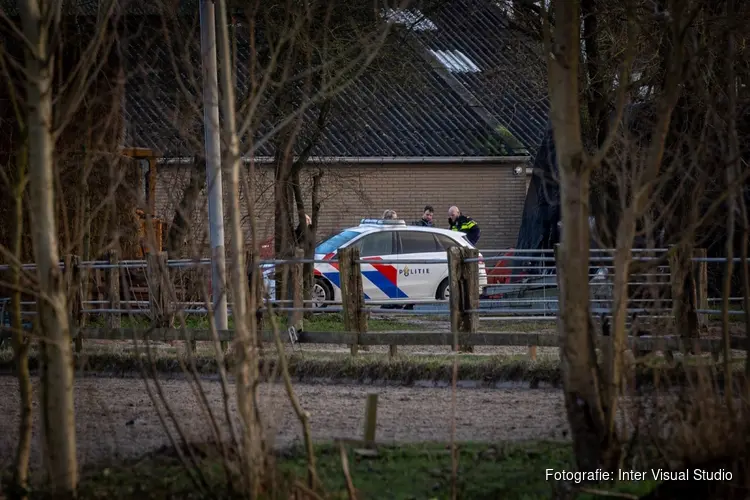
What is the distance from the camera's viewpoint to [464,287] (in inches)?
545

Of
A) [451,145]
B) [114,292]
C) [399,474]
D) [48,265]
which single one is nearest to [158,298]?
[114,292]

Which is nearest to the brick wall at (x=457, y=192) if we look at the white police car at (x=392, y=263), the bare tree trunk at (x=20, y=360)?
the white police car at (x=392, y=263)

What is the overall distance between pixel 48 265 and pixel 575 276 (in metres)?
2.60

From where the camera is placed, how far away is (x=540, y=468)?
645 centimetres

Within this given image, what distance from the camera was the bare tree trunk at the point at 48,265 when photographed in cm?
510

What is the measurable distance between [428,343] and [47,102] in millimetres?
7425

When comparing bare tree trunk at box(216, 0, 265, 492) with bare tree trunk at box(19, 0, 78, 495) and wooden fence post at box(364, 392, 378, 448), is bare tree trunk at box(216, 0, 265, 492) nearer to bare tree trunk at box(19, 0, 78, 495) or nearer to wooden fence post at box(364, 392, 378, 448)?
bare tree trunk at box(19, 0, 78, 495)

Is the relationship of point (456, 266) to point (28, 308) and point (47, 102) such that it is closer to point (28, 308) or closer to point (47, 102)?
point (28, 308)

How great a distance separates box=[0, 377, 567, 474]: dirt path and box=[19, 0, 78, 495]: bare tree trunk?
0.84m

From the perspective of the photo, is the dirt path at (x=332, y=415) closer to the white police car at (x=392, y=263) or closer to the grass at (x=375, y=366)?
the grass at (x=375, y=366)

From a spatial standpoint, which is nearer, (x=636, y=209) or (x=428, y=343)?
(x=636, y=209)

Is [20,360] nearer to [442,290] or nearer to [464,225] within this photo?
[442,290]

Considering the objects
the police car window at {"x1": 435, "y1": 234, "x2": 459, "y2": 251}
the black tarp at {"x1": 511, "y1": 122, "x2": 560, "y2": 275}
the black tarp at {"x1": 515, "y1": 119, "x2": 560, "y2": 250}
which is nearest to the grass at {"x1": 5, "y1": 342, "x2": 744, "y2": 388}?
the police car window at {"x1": 435, "y1": 234, "x2": 459, "y2": 251}

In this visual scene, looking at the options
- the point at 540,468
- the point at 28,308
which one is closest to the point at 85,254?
the point at 28,308
